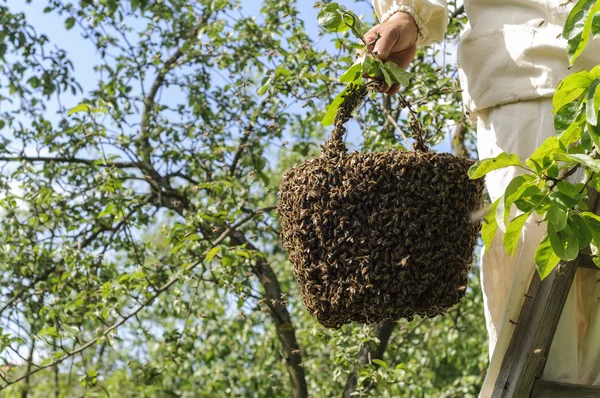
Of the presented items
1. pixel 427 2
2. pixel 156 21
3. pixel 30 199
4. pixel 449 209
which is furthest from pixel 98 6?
pixel 449 209

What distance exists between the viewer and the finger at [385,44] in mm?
2018

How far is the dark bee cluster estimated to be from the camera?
1.84 m

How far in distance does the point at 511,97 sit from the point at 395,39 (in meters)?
0.33

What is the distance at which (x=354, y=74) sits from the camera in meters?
1.93

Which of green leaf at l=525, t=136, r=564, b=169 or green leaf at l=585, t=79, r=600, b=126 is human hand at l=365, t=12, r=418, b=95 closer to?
green leaf at l=525, t=136, r=564, b=169

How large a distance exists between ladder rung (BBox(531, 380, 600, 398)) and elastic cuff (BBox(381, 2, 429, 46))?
91cm

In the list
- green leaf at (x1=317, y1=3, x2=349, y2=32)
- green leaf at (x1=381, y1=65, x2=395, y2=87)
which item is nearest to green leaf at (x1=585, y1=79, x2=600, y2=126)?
green leaf at (x1=381, y1=65, x2=395, y2=87)

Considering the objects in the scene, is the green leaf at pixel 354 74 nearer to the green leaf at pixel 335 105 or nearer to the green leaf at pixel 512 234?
the green leaf at pixel 335 105

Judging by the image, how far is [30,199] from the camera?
4.84 metres

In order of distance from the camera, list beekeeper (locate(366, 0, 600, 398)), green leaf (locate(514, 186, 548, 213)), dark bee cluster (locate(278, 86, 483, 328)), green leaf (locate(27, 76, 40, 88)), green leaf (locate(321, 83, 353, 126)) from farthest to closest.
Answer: green leaf (locate(27, 76, 40, 88)), beekeeper (locate(366, 0, 600, 398)), green leaf (locate(321, 83, 353, 126)), dark bee cluster (locate(278, 86, 483, 328)), green leaf (locate(514, 186, 548, 213))

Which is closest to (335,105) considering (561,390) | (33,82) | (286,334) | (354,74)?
(354,74)

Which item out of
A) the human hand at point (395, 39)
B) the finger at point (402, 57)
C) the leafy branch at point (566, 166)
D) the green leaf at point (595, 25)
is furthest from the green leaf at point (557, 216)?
the finger at point (402, 57)

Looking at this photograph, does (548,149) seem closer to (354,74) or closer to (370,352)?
(354,74)

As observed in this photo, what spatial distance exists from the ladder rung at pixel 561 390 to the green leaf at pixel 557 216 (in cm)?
61
